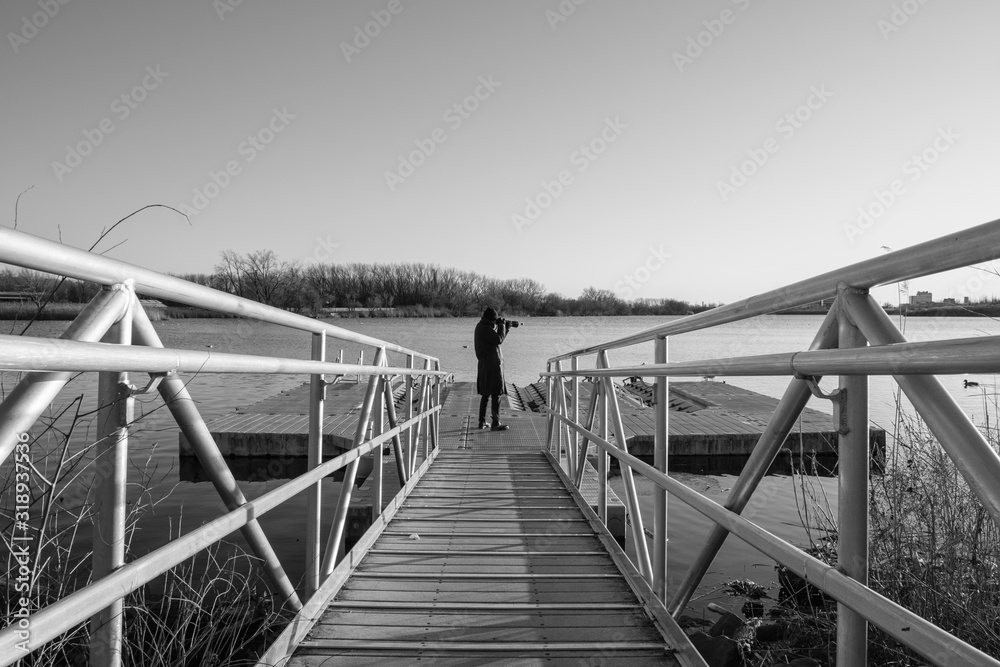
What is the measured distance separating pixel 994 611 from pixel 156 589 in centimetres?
520

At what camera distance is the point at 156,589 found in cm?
504

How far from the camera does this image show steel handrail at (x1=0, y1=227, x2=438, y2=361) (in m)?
1.06

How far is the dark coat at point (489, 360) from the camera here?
9.63 metres

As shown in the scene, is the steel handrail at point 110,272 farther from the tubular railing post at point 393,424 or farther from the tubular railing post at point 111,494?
the tubular railing post at point 393,424

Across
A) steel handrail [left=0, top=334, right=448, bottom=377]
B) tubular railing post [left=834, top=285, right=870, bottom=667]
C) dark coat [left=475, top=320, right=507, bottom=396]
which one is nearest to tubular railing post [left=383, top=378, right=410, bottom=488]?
steel handrail [left=0, top=334, right=448, bottom=377]

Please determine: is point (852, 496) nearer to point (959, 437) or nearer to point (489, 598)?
point (959, 437)

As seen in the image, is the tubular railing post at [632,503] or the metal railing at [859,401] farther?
the tubular railing post at [632,503]

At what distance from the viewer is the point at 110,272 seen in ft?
4.21

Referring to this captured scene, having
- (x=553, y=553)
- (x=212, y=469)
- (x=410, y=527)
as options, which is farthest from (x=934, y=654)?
(x=410, y=527)

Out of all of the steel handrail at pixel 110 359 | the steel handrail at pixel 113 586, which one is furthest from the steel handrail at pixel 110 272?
the steel handrail at pixel 113 586

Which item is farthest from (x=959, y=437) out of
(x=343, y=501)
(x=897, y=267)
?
(x=343, y=501)

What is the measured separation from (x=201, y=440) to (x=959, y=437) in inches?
64.1

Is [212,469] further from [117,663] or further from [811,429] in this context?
[811,429]

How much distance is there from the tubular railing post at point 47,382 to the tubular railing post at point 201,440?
82 millimetres
